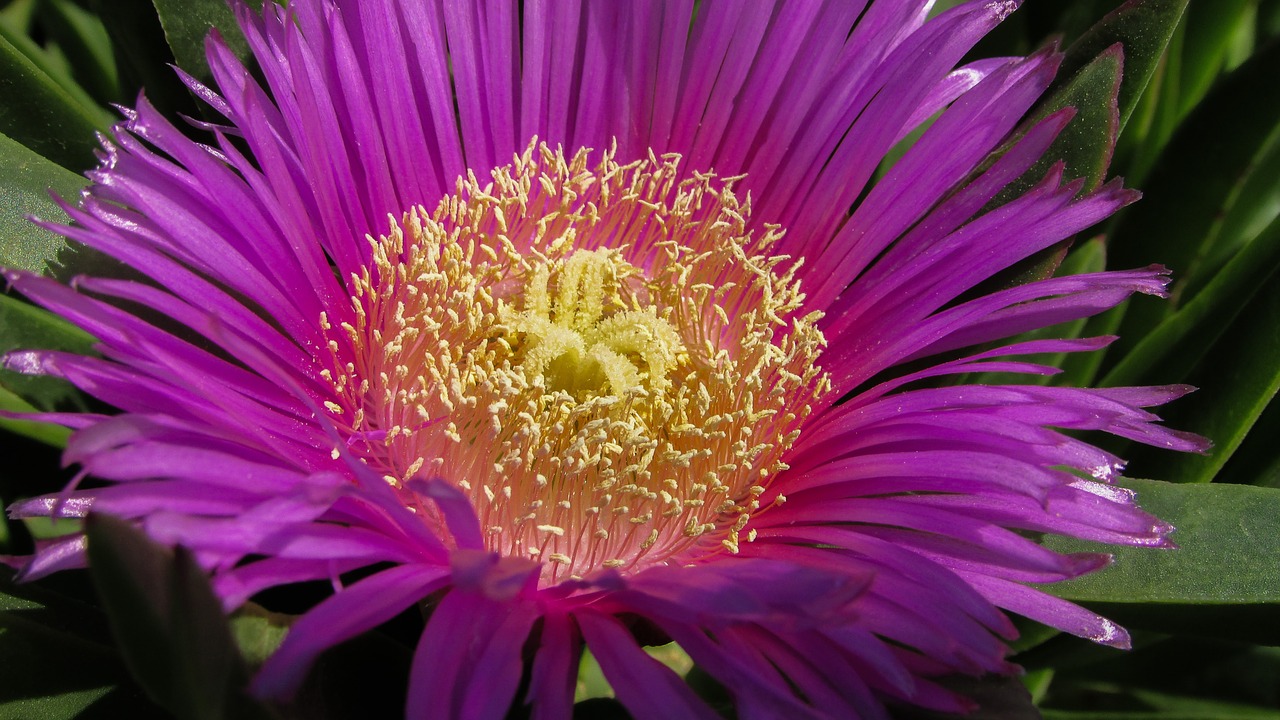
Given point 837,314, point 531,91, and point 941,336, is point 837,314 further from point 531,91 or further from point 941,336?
point 531,91

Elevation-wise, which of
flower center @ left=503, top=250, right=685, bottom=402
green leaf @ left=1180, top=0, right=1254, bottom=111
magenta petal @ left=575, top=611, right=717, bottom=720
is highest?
green leaf @ left=1180, top=0, right=1254, bottom=111

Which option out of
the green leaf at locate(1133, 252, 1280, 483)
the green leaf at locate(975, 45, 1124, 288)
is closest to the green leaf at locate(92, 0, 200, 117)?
the green leaf at locate(975, 45, 1124, 288)

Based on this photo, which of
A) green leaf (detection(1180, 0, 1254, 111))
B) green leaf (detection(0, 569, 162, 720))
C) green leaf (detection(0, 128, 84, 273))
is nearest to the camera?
green leaf (detection(0, 569, 162, 720))

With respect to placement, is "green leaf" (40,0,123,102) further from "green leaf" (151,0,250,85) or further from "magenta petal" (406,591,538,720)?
"magenta petal" (406,591,538,720)

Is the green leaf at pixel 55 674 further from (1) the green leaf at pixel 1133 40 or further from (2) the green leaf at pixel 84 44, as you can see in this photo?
(1) the green leaf at pixel 1133 40

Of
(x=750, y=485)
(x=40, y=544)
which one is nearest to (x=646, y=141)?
(x=750, y=485)

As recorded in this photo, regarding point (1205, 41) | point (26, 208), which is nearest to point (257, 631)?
point (26, 208)

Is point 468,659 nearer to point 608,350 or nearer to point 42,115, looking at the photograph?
point 608,350
